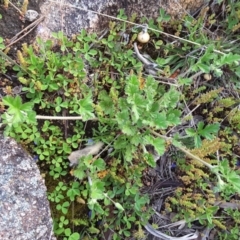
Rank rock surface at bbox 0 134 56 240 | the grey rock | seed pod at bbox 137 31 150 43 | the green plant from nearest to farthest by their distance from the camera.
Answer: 1. rock surface at bbox 0 134 56 240
2. the green plant
3. the grey rock
4. seed pod at bbox 137 31 150 43

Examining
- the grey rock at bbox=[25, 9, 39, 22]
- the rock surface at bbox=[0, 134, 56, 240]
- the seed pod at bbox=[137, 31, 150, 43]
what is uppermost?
the seed pod at bbox=[137, 31, 150, 43]

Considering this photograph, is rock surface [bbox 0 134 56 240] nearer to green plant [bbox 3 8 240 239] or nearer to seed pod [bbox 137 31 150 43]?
green plant [bbox 3 8 240 239]

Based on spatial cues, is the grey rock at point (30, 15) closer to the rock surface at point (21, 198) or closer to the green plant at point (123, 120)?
the green plant at point (123, 120)

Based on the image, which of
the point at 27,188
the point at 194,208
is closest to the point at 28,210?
the point at 27,188

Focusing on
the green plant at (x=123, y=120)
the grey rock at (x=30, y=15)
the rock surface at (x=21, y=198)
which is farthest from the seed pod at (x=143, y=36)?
the rock surface at (x=21, y=198)

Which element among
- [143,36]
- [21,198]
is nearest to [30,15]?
[143,36]

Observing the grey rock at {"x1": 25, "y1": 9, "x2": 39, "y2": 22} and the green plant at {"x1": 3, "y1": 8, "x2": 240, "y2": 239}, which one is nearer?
the green plant at {"x1": 3, "y1": 8, "x2": 240, "y2": 239}

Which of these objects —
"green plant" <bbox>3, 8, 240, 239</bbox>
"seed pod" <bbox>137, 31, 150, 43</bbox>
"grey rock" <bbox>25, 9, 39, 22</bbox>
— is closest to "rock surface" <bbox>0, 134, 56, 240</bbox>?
"green plant" <bbox>3, 8, 240, 239</bbox>

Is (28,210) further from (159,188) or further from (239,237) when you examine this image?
(239,237)
